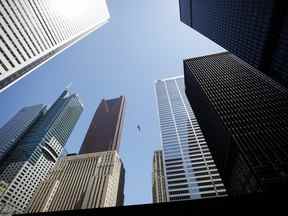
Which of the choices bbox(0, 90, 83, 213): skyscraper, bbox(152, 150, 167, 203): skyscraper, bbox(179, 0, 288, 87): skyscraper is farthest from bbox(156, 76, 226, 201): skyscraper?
bbox(0, 90, 83, 213): skyscraper

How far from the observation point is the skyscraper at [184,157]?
350 feet

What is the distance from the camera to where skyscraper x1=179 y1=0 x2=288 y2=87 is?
2186 inches

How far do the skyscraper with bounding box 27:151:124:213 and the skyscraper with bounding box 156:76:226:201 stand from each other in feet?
112

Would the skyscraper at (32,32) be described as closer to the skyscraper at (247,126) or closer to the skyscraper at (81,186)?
the skyscraper at (247,126)

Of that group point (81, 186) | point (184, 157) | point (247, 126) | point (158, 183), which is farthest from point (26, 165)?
point (247, 126)

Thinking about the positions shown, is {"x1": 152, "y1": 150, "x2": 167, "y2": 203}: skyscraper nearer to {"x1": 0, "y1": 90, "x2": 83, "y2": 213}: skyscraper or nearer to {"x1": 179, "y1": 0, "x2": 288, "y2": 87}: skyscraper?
{"x1": 0, "y1": 90, "x2": 83, "y2": 213}: skyscraper

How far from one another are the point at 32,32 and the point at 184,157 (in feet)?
319

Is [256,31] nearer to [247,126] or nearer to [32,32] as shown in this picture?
[247,126]

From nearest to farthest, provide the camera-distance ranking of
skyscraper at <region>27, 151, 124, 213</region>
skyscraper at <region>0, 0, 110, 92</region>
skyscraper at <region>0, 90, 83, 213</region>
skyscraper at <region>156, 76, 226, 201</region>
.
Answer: skyscraper at <region>0, 0, 110, 92</region>, skyscraper at <region>156, 76, 226, 201</region>, skyscraper at <region>27, 151, 124, 213</region>, skyscraper at <region>0, 90, 83, 213</region>

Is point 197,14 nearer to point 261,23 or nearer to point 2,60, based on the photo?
point 261,23

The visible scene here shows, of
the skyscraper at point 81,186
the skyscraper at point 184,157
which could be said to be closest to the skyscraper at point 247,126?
the skyscraper at point 184,157

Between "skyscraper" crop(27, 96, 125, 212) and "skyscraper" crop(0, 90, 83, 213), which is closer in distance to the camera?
"skyscraper" crop(27, 96, 125, 212)

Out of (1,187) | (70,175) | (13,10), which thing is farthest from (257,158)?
(1,187)

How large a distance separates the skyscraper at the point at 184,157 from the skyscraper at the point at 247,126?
3748 cm
